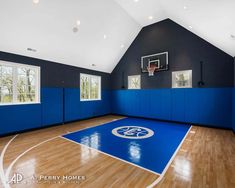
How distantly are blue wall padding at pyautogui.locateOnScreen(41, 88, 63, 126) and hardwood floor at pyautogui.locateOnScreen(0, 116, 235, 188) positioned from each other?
5.40ft

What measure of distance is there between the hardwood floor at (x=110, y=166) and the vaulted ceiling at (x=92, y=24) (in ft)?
9.58

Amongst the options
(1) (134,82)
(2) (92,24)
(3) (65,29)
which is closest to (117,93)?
(1) (134,82)

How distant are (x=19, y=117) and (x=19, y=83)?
118 cm

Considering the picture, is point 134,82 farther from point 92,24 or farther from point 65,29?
point 65,29

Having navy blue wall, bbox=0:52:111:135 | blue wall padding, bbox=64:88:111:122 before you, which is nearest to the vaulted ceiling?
navy blue wall, bbox=0:52:111:135

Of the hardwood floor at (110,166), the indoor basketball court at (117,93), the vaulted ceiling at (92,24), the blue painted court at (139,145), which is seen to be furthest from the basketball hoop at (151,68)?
the hardwood floor at (110,166)

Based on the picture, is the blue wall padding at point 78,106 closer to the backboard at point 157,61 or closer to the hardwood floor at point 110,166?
the hardwood floor at point 110,166

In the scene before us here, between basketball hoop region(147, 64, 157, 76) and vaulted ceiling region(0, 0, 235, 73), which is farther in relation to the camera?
basketball hoop region(147, 64, 157, 76)

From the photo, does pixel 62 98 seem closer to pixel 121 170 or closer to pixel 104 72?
pixel 104 72

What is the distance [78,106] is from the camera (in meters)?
6.35

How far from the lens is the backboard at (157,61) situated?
20.1ft

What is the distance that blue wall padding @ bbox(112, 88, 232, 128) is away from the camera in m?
4.86

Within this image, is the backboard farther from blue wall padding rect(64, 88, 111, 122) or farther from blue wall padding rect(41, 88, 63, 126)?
blue wall padding rect(41, 88, 63, 126)

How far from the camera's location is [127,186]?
1.86 m
